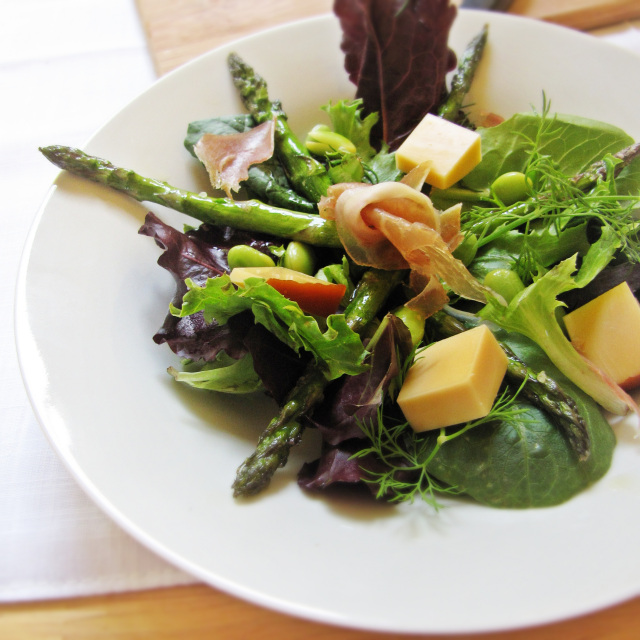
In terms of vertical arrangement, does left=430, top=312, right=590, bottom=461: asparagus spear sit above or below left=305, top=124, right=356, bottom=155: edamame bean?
below

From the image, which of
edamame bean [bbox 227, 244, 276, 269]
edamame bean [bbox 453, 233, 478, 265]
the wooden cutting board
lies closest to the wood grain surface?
edamame bean [bbox 227, 244, 276, 269]

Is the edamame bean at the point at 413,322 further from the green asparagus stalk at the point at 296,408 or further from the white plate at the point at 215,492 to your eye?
the white plate at the point at 215,492

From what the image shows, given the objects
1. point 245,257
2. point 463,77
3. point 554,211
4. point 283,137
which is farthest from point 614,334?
point 283,137

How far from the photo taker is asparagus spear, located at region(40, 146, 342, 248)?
1886 millimetres

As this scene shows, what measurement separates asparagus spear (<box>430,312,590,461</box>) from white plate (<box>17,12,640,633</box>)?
0.13m

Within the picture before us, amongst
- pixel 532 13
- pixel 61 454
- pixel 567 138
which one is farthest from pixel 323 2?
pixel 61 454

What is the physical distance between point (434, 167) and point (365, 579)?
1356 millimetres

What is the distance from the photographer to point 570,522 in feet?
4.25

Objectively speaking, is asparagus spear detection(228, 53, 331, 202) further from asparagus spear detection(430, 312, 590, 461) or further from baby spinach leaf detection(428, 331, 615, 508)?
baby spinach leaf detection(428, 331, 615, 508)

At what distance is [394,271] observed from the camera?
5.99 ft

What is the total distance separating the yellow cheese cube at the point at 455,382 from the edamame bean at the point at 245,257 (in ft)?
2.08

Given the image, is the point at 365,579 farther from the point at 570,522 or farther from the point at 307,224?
the point at 307,224

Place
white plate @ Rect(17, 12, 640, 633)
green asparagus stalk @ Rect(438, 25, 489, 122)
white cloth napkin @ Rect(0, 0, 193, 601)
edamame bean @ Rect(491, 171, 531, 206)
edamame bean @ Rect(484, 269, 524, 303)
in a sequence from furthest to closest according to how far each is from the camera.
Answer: green asparagus stalk @ Rect(438, 25, 489, 122)
edamame bean @ Rect(491, 171, 531, 206)
edamame bean @ Rect(484, 269, 524, 303)
white cloth napkin @ Rect(0, 0, 193, 601)
white plate @ Rect(17, 12, 640, 633)

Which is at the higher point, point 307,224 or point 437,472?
point 307,224
